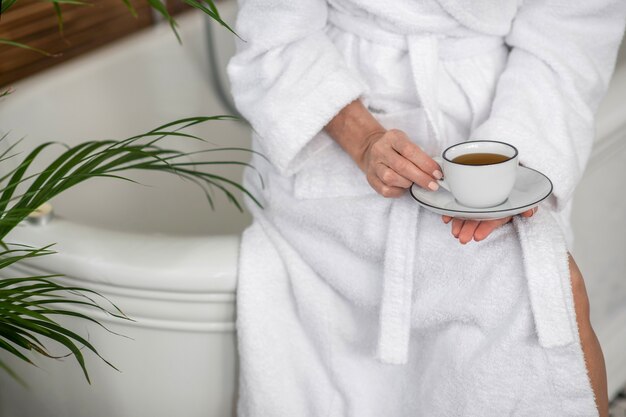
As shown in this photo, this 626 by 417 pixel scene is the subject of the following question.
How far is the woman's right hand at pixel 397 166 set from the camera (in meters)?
1.11

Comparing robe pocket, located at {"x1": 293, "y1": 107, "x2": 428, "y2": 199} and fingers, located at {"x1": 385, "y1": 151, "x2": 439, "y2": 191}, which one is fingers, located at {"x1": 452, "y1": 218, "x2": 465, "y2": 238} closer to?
fingers, located at {"x1": 385, "y1": 151, "x2": 439, "y2": 191}

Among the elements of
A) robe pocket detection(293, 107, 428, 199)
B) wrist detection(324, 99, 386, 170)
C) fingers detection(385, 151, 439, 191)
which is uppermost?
fingers detection(385, 151, 439, 191)

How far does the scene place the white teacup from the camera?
3.32ft

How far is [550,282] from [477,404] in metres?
0.17

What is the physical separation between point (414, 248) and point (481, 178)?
156 mm

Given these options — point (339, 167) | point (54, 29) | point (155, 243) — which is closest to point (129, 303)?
point (155, 243)

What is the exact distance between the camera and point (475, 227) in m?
1.09

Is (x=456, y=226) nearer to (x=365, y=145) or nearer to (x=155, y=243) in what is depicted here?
(x=365, y=145)

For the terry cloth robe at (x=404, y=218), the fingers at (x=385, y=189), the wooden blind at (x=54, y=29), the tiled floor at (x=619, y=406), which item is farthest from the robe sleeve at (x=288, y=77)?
the tiled floor at (x=619, y=406)

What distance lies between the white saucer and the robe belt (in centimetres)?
4

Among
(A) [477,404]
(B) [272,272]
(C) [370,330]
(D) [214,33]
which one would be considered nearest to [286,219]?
(B) [272,272]

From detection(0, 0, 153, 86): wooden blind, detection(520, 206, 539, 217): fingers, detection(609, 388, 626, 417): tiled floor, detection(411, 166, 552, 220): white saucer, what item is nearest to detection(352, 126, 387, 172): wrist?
detection(411, 166, 552, 220): white saucer

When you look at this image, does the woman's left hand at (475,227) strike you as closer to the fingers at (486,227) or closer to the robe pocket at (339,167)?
the fingers at (486,227)

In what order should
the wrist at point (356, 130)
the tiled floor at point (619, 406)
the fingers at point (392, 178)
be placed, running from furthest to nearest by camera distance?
the tiled floor at point (619, 406), the wrist at point (356, 130), the fingers at point (392, 178)
